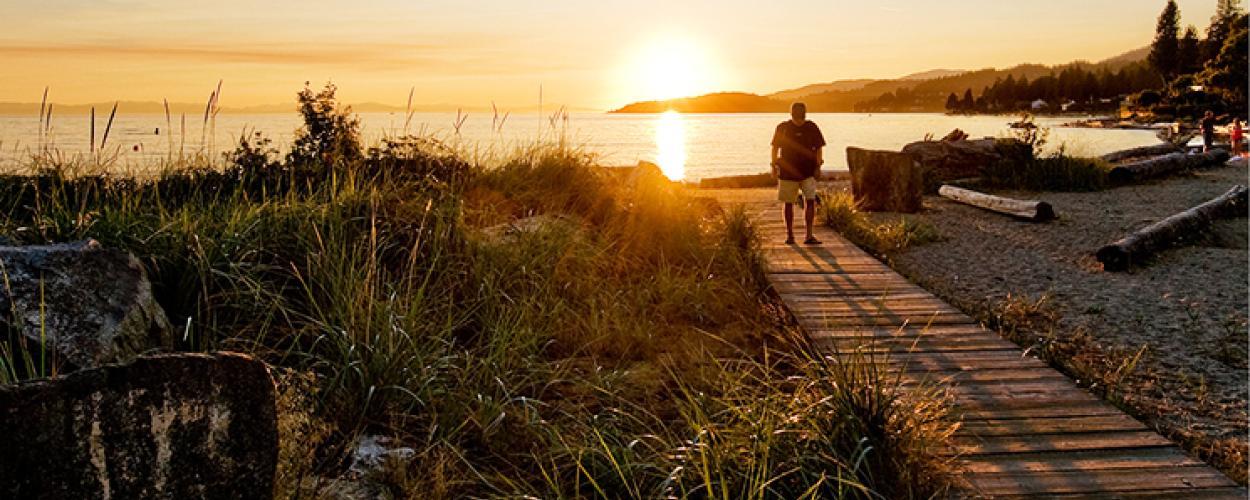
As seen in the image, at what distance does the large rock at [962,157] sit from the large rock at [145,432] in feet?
54.2

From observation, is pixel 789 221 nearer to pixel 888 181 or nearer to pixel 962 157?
pixel 888 181

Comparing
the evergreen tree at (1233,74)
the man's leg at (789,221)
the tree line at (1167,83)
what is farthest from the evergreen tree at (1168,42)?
the man's leg at (789,221)

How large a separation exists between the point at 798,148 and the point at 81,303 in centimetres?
723

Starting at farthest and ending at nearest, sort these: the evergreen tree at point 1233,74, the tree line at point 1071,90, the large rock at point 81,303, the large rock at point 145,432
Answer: the tree line at point 1071,90 → the evergreen tree at point 1233,74 → the large rock at point 81,303 → the large rock at point 145,432

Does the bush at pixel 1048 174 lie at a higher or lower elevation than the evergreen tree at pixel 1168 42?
lower

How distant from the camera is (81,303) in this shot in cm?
378

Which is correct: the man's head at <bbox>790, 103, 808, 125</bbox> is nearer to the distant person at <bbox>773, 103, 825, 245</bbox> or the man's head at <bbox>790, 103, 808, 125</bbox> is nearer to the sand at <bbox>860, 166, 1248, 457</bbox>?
the distant person at <bbox>773, 103, 825, 245</bbox>

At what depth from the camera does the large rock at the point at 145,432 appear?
225cm

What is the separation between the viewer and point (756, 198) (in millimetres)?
14938

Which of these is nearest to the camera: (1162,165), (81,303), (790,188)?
(81,303)

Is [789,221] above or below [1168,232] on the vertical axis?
above

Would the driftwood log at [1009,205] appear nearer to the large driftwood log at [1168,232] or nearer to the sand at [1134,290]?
the sand at [1134,290]

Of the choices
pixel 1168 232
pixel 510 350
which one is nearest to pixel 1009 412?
pixel 510 350

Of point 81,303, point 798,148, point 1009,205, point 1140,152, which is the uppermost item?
point 1140,152
